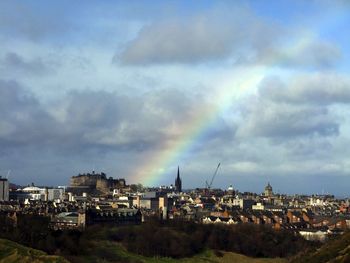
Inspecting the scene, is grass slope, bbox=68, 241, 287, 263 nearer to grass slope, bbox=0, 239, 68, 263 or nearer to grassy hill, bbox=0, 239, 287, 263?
grassy hill, bbox=0, 239, 287, 263

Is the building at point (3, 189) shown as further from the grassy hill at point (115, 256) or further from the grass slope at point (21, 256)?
the grass slope at point (21, 256)

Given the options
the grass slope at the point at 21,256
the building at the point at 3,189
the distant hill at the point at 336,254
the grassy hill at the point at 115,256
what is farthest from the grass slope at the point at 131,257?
the building at the point at 3,189

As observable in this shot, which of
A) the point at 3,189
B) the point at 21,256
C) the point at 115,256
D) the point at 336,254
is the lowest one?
the point at 115,256

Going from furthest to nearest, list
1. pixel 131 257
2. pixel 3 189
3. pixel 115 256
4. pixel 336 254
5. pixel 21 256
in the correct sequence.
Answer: pixel 3 189 → pixel 131 257 → pixel 115 256 → pixel 21 256 → pixel 336 254

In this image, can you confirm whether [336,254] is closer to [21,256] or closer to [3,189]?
[21,256]

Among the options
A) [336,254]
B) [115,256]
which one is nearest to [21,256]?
[336,254]

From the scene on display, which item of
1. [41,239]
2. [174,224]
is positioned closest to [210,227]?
[174,224]

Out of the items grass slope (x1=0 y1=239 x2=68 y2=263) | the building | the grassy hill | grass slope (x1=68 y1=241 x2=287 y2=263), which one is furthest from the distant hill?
the building

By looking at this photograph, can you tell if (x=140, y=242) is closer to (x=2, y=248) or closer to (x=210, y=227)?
(x=210, y=227)
